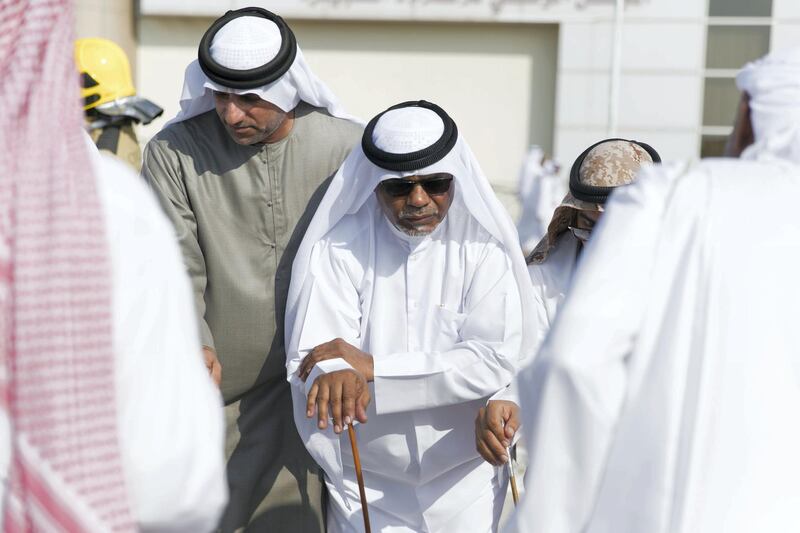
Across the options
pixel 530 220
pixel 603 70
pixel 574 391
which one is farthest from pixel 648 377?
pixel 603 70

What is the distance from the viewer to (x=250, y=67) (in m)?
4.41

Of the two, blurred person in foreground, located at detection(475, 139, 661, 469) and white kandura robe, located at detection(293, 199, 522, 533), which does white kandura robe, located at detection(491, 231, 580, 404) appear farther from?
white kandura robe, located at detection(293, 199, 522, 533)

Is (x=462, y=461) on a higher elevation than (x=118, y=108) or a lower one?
lower

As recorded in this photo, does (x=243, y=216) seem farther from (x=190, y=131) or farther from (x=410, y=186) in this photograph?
(x=410, y=186)

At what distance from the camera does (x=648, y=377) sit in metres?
2.49

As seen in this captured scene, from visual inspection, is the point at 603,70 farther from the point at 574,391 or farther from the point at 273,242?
the point at 574,391

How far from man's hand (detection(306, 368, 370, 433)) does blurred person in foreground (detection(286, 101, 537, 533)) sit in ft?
0.66

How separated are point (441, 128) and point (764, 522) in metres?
2.02

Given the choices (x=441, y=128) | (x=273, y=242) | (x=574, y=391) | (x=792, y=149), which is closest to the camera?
(x=574, y=391)

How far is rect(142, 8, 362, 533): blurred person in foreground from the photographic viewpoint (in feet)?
14.6

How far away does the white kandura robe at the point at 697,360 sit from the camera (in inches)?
96.3

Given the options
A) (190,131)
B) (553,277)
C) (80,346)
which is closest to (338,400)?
(553,277)

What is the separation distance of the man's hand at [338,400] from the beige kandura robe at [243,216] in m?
0.80

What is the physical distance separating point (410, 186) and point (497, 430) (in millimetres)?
868
